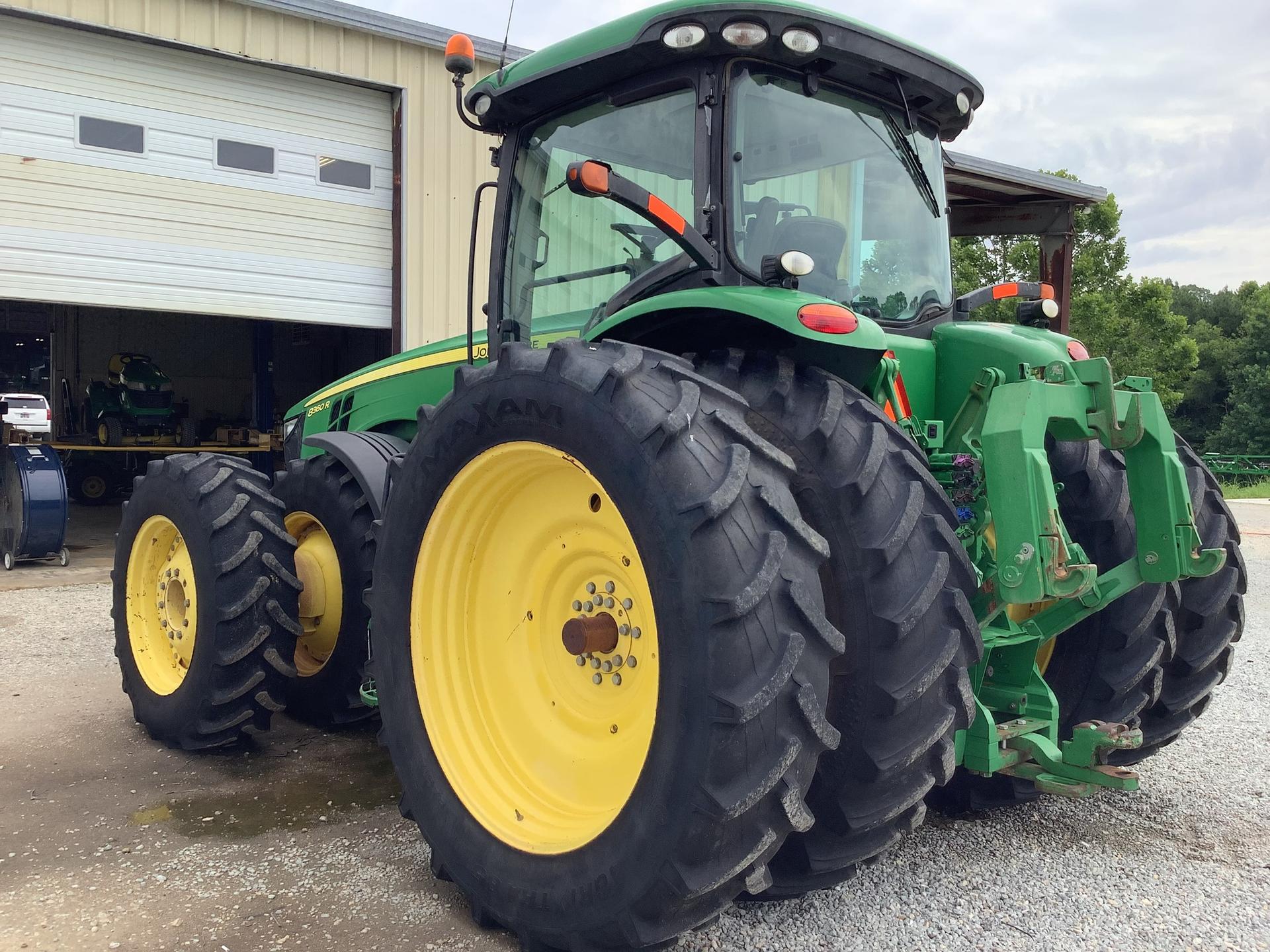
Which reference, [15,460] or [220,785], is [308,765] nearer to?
[220,785]

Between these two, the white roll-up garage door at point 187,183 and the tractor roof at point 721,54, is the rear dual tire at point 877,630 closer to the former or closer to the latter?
the tractor roof at point 721,54

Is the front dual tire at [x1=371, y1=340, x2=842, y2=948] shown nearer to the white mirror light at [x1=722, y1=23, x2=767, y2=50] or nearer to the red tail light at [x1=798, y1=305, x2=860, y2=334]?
the red tail light at [x1=798, y1=305, x2=860, y2=334]

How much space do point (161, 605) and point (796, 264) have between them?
122 inches

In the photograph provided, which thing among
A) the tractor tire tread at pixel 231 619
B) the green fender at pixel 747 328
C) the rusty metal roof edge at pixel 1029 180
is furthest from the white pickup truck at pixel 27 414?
the rusty metal roof edge at pixel 1029 180

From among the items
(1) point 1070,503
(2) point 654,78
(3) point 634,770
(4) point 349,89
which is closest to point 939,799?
(1) point 1070,503

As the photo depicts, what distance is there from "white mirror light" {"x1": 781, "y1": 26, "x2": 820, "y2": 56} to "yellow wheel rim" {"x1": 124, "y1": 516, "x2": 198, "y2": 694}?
295cm

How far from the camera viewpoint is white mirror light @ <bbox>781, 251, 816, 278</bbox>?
2604mm

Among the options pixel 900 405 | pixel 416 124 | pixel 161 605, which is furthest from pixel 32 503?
pixel 900 405

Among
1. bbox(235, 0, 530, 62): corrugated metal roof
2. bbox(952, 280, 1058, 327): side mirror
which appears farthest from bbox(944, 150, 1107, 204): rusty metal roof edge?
bbox(952, 280, 1058, 327): side mirror

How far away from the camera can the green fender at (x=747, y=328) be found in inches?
94.2

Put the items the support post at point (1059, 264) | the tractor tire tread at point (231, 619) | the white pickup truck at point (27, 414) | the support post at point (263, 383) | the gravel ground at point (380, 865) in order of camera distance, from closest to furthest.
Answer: the gravel ground at point (380, 865), the tractor tire tread at point (231, 619), the support post at point (1059, 264), the white pickup truck at point (27, 414), the support post at point (263, 383)

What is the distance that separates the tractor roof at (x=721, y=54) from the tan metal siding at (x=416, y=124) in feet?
19.4

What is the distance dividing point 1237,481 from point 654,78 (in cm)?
3124

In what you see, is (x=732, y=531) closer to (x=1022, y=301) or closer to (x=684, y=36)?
(x=684, y=36)
